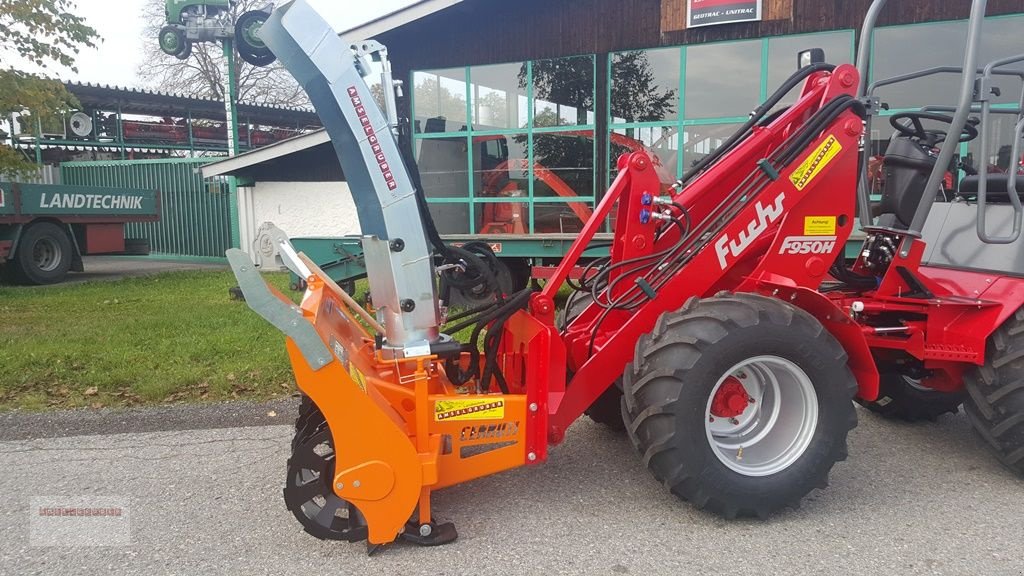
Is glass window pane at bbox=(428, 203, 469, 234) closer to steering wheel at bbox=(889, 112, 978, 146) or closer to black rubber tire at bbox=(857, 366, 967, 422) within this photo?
black rubber tire at bbox=(857, 366, 967, 422)

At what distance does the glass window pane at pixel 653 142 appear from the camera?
10508 mm

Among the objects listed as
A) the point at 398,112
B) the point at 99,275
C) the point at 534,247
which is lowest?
the point at 99,275

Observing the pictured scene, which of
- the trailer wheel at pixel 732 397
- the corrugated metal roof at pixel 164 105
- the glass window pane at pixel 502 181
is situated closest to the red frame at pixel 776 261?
the trailer wheel at pixel 732 397

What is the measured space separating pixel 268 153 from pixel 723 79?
29.2 ft

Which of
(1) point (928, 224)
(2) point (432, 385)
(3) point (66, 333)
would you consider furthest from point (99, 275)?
(1) point (928, 224)

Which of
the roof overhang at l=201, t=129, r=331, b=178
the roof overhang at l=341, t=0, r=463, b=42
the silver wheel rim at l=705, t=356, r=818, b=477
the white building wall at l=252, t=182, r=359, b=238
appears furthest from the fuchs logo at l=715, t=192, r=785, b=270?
the white building wall at l=252, t=182, r=359, b=238

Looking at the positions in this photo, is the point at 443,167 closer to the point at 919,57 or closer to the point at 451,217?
the point at 451,217

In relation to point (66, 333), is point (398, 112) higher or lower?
higher

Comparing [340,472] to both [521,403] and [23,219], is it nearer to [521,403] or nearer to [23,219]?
[521,403]

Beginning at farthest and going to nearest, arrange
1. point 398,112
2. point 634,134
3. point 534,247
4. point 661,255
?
point 634,134 → point 534,247 → point 661,255 → point 398,112

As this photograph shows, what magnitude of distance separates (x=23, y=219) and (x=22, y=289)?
1.48 m

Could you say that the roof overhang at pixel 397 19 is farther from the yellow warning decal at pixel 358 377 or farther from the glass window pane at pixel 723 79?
the yellow warning decal at pixel 358 377

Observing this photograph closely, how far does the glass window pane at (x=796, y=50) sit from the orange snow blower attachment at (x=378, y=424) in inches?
308

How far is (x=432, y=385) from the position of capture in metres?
3.34
